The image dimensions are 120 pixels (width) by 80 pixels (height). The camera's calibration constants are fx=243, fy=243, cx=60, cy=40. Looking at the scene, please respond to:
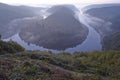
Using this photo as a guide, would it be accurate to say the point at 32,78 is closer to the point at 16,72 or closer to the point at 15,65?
the point at 16,72

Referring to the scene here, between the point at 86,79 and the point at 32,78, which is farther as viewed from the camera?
the point at 86,79

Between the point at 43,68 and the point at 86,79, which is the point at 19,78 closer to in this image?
the point at 43,68

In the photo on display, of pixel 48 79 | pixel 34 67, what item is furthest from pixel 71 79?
pixel 34 67

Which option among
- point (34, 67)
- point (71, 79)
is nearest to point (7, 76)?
point (34, 67)

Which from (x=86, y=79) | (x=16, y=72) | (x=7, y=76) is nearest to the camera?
(x=7, y=76)

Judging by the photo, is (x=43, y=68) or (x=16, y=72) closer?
(x=16, y=72)

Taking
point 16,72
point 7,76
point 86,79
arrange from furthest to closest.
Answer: point 86,79 → point 16,72 → point 7,76

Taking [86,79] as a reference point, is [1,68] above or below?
above

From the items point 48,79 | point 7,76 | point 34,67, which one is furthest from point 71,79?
point 7,76
